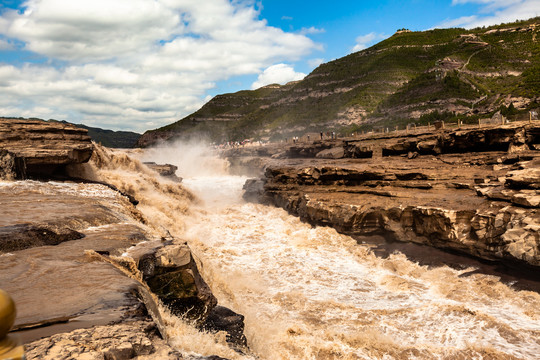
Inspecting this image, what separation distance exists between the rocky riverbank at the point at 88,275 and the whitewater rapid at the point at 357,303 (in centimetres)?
174

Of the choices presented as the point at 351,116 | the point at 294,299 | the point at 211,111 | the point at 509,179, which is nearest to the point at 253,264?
the point at 294,299

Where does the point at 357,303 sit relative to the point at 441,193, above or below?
below

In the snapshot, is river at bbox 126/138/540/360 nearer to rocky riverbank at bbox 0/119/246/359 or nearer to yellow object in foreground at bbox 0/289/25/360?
rocky riverbank at bbox 0/119/246/359

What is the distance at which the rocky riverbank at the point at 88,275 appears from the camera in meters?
3.89

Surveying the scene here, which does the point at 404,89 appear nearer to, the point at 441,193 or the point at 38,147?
the point at 441,193

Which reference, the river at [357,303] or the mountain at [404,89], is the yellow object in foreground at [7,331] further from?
the mountain at [404,89]

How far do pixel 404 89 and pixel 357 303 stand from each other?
202 feet

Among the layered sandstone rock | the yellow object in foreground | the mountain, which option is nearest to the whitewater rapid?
the yellow object in foreground

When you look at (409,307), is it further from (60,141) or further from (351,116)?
(351,116)

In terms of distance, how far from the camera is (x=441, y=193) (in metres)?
14.5

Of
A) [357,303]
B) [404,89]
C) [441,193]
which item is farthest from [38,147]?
[404,89]

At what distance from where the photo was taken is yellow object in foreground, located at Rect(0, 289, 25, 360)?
3.32 feet

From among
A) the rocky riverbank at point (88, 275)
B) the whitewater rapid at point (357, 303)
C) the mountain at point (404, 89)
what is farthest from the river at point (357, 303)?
the mountain at point (404, 89)

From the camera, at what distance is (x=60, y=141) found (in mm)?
15859
